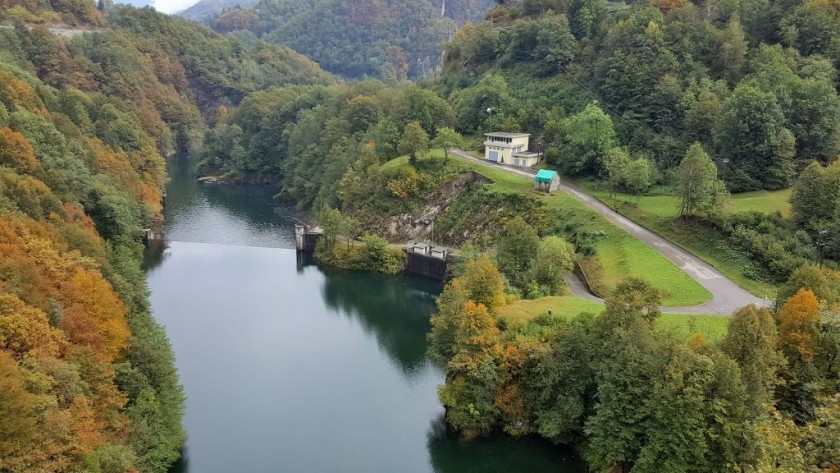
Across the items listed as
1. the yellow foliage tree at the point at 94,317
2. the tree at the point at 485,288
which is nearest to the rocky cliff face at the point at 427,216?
the tree at the point at 485,288

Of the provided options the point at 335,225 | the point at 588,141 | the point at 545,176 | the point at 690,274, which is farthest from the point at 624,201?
the point at 335,225

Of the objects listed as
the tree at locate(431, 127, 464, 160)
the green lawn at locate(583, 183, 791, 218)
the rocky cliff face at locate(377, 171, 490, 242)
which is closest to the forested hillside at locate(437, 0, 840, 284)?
the green lawn at locate(583, 183, 791, 218)

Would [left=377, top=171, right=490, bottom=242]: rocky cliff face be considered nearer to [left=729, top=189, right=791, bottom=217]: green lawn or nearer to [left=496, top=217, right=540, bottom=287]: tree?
[left=496, top=217, right=540, bottom=287]: tree

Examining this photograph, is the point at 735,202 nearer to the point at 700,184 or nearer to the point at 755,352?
the point at 700,184

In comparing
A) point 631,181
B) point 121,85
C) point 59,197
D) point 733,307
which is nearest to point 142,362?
point 59,197

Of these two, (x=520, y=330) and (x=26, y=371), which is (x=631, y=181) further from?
(x=26, y=371)
